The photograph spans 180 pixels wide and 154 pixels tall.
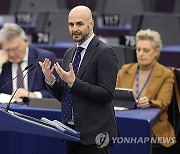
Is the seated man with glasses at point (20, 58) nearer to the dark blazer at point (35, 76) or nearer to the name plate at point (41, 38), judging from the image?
the dark blazer at point (35, 76)

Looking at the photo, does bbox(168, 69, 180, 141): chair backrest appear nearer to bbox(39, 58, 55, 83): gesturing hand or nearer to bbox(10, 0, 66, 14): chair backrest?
bbox(39, 58, 55, 83): gesturing hand

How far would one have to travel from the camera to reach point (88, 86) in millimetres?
2652

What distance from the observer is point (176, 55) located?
568 centimetres

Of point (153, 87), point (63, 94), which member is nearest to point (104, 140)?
point (63, 94)

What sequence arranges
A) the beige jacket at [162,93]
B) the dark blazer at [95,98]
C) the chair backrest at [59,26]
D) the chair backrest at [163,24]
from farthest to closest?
the chair backrest at [59,26] < the chair backrest at [163,24] < the beige jacket at [162,93] < the dark blazer at [95,98]

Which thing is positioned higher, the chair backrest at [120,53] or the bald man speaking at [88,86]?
the bald man speaking at [88,86]

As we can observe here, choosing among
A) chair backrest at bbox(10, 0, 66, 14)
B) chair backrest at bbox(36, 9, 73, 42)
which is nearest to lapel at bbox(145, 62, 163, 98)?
chair backrest at bbox(36, 9, 73, 42)

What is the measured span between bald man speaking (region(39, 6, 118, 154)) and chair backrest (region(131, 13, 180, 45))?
3.79 meters

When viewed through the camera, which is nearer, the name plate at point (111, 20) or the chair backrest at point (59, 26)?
the chair backrest at point (59, 26)

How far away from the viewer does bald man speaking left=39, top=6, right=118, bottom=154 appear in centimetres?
265

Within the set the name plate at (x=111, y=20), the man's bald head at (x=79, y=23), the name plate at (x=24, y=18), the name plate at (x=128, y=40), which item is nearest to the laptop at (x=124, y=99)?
the man's bald head at (x=79, y=23)

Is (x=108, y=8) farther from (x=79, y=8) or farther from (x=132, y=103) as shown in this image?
(x=79, y=8)

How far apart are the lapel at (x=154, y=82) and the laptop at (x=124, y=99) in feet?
1.00

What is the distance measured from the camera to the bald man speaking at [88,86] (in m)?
2.65
